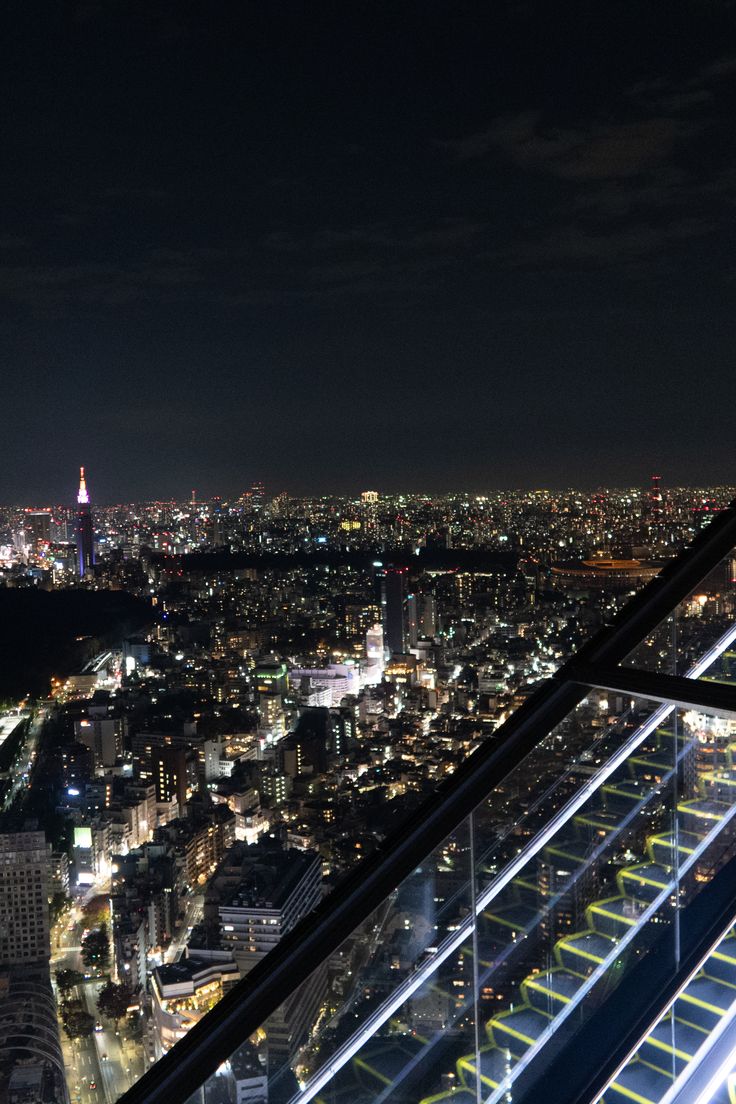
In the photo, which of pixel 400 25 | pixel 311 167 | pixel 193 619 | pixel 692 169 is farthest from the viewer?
pixel 193 619

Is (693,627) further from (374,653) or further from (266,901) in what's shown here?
(374,653)

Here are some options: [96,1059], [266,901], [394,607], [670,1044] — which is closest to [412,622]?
[394,607]

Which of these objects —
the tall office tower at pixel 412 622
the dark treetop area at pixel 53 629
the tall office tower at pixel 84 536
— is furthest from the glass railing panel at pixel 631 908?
the tall office tower at pixel 84 536

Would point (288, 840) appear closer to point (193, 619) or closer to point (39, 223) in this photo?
point (193, 619)

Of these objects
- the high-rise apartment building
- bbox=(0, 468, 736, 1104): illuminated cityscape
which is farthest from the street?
the high-rise apartment building

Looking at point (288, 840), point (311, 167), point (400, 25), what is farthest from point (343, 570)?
point (400, 25)

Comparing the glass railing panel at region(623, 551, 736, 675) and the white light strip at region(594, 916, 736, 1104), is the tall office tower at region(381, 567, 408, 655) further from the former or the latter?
the white light strip at region(594, 916, 736, 1104)
